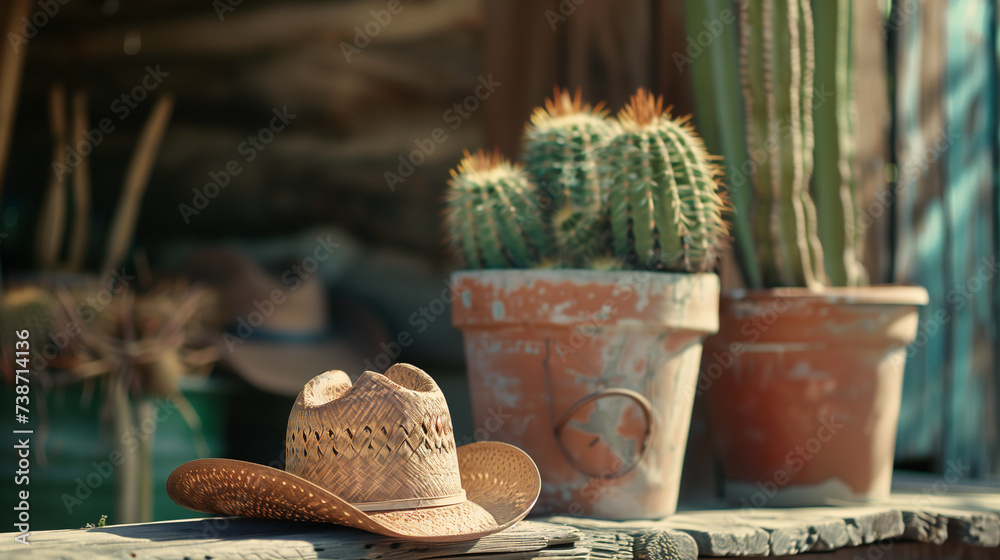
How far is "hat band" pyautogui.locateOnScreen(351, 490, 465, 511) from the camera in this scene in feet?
4.67

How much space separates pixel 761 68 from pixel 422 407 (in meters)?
1.30

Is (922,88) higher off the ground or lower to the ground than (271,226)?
higher

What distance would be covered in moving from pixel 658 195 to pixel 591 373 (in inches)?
15.5

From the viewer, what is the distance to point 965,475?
3061 mm

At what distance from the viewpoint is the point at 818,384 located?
2215mm

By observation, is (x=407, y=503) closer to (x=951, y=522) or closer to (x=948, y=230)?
(x=951, y=522)

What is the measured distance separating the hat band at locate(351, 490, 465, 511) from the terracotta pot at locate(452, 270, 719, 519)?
0.47 metres

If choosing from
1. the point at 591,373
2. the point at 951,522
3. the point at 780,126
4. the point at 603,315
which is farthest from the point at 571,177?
the point at 951,522

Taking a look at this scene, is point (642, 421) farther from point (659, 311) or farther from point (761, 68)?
point (761, 68)

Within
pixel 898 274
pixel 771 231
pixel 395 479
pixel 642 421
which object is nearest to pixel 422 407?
pixel 395 479

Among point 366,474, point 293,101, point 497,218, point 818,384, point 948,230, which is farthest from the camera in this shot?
point 293,101

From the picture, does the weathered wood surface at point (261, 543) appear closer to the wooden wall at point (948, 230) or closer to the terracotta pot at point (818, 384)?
the terracotta pot at point (818, 384)

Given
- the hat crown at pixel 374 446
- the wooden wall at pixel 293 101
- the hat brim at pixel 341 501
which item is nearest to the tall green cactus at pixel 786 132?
the hat brim at pixel 341 501

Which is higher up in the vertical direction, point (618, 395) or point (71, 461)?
point (618, 395)
